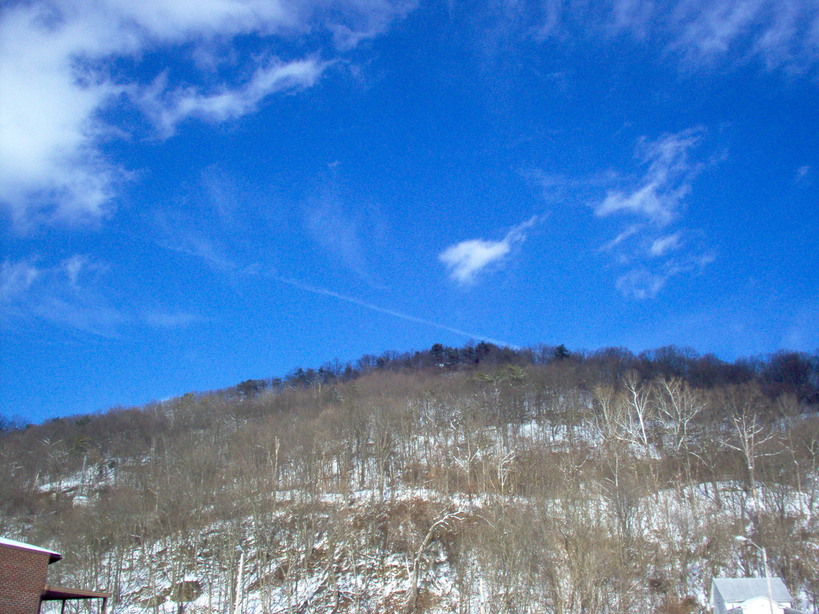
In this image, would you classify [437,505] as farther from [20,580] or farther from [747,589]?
[20,580]

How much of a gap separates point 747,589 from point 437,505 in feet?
85.7

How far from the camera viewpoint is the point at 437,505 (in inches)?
2222

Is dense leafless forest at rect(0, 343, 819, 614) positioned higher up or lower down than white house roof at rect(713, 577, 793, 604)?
higher up

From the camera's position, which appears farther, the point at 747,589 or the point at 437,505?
the point at 437,505

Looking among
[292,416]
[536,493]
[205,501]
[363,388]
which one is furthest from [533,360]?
[205,501]

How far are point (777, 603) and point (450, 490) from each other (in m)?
29.8

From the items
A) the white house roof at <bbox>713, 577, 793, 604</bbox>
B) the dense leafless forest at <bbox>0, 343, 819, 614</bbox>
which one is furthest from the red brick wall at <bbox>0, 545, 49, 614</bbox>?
the white house roof at <bbox>713, 577, 793, 604</bbox>

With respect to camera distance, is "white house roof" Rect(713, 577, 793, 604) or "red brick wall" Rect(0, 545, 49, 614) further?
"white house roof" Rect(713, 577, 793, 604)

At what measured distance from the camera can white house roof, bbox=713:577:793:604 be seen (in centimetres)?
3816

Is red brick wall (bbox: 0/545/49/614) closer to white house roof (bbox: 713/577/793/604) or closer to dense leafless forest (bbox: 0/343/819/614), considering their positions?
dense leafless forest (bbox: 0/343/819/614)

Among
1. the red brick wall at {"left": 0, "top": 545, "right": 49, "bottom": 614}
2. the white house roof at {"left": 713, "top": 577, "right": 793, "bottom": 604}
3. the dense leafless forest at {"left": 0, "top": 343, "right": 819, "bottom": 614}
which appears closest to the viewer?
the red brick wall at {"left": 0, "top": 545, "right": 49, "bottom": 614}

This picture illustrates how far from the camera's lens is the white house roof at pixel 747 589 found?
38156 millimetres

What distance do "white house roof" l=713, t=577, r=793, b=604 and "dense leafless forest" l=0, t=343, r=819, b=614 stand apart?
9.04 ft

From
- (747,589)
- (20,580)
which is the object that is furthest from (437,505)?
(20,580)
